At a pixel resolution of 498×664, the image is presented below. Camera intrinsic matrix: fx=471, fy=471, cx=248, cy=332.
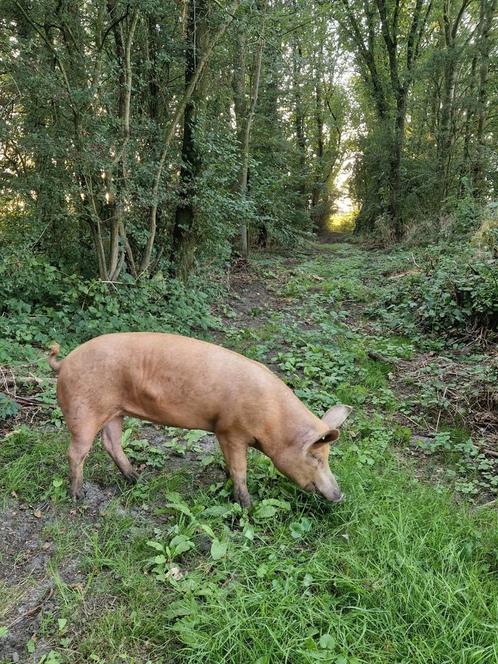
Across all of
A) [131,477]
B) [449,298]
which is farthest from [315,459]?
[449,298]

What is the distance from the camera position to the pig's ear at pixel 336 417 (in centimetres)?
338

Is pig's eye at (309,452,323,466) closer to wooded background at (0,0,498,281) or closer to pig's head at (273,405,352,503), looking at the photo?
pig's head at (273,405,352,503)

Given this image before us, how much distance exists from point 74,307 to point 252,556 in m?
4.53

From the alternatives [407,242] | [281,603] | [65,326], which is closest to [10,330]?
[65,326]

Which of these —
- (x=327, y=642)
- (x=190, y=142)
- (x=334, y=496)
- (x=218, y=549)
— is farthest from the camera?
(x=190, y=142)

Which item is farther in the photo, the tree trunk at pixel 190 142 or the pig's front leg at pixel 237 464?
the tree trunk at pixel 190 142

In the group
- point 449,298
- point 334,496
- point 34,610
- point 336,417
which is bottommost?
point 34,610

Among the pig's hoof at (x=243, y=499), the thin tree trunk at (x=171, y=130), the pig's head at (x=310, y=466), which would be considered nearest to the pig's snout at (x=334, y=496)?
the pig's head at (x=310, y=466)

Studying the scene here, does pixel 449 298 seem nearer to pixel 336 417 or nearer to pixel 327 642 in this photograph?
pixel 336 417

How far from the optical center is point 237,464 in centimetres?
322

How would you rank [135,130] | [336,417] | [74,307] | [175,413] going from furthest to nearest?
[135,130] < [74,307] < [336,417] < [175,413]

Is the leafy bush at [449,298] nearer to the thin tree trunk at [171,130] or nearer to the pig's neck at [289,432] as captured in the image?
the thin tree trunk at [171,130]

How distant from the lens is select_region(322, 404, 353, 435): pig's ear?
11.1 feet

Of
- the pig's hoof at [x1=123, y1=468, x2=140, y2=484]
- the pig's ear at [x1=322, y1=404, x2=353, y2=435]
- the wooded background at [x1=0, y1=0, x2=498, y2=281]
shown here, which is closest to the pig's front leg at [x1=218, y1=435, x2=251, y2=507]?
the pig's ear at [x1=322, y1=404, x2=353, y2=435]
